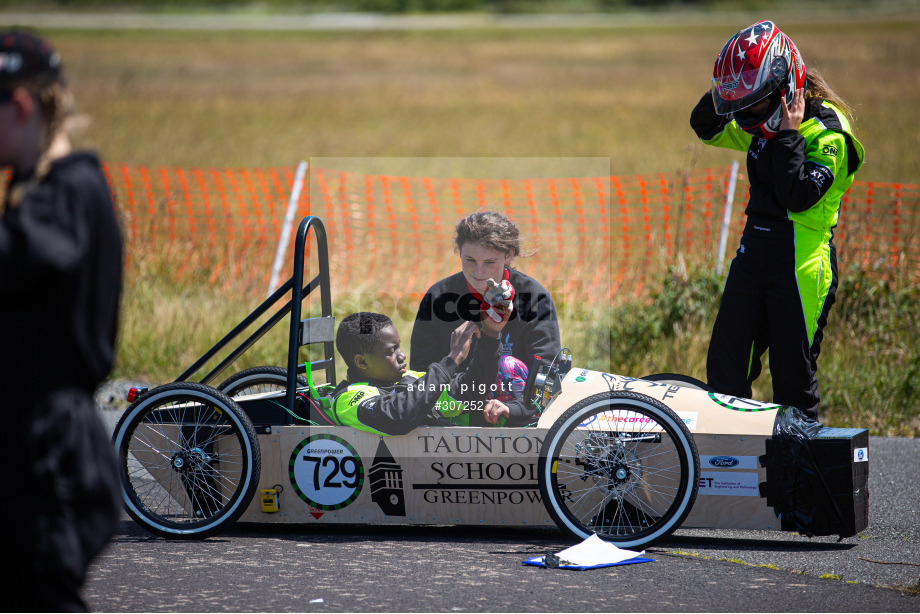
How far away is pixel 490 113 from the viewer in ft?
102

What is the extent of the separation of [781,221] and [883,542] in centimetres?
162

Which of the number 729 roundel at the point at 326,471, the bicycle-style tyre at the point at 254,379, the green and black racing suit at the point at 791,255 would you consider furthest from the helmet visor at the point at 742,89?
the bicycle-style tyre at the point at 254,379

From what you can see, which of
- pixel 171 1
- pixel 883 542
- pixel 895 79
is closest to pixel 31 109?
pixel 883 542

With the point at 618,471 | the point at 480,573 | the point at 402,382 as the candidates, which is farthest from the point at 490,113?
the point at 480,573

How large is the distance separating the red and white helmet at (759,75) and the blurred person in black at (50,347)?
3352 mm

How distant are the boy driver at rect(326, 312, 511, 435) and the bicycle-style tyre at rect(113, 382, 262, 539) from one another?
49 centimetres

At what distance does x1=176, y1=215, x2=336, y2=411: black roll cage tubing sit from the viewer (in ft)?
Result: 15.9

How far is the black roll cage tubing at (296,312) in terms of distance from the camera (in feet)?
15.9

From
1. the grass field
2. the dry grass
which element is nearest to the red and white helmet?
the grass field

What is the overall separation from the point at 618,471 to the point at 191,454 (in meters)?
2.04

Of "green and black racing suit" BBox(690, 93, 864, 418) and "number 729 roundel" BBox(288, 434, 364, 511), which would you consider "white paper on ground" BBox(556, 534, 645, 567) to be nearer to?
"number 729 roundel" BBox(288, 434, 364, 511)

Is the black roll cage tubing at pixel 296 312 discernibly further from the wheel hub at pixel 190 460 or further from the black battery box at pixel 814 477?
the black battery box at pixel 814 477

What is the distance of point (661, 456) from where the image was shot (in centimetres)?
458

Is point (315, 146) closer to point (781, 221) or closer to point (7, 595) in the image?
point (781, 221)
